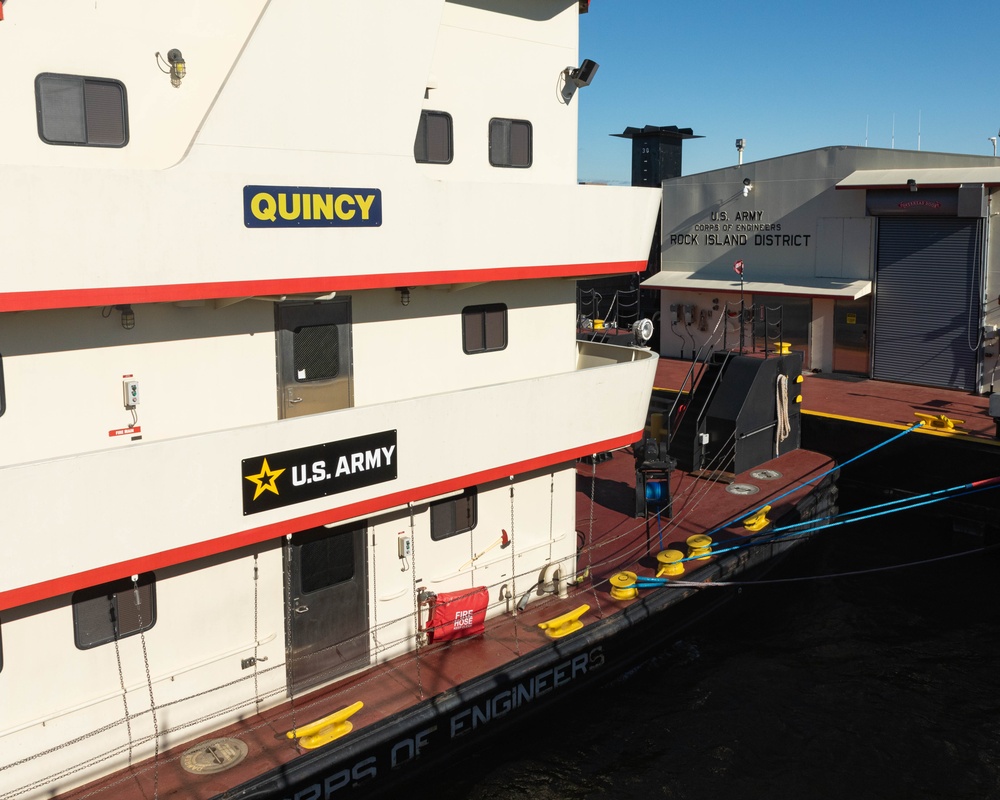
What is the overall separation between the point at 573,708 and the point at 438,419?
4.08 meters

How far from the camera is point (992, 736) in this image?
10.9 m

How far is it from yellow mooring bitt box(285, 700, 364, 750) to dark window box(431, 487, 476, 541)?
2279 mm

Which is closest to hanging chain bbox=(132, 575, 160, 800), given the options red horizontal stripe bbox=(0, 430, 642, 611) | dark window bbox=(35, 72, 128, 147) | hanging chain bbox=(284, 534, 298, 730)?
red horizontal stripe bbox=(0, 430, 642, 611)

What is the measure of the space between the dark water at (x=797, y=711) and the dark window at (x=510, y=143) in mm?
6068

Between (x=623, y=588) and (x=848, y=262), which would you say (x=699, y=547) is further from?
(x=848, y=262)

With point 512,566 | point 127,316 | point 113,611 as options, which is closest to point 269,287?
point 127,316

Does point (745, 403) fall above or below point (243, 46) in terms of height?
below

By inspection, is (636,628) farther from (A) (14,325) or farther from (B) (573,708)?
(A) (14,325)

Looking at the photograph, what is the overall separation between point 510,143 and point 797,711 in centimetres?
750

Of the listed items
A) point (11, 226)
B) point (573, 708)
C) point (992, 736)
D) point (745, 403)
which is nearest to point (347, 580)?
point (573, 708)

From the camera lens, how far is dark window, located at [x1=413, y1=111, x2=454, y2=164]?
31.6 feet

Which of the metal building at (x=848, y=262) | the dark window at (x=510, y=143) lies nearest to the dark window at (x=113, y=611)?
the dark window at (x=510, y=143)

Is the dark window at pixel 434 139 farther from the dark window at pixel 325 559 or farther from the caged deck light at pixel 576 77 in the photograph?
the dark window at pixel 325 559

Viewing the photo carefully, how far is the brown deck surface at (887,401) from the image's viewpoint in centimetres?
1772
